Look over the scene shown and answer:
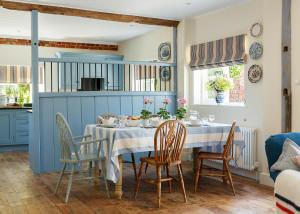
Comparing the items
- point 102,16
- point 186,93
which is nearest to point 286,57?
point 186,93

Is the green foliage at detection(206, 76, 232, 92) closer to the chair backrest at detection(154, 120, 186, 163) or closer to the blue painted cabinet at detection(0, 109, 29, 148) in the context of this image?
the chair backrest at detection(154, 120, 186, 163)

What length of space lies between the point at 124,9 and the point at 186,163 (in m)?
2.76

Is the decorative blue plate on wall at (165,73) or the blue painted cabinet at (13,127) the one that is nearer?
the decorative blue plate on wall at (165,73)

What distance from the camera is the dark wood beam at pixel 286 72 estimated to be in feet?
13.6

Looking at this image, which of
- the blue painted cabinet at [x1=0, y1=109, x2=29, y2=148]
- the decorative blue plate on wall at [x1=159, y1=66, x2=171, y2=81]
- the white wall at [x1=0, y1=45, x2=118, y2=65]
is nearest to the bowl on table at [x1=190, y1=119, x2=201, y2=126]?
the decorative blue plate on wall at [x1=159, y1=66, x2=171, y2=81]

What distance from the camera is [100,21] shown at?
6723 mm

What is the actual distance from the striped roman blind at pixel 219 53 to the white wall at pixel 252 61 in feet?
0.35

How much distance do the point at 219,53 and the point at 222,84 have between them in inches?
19.3

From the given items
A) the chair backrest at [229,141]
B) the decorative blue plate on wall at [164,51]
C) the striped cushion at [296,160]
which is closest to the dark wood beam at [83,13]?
the decorative blue plate on wall at [164,51]

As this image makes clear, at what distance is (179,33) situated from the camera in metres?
6.38

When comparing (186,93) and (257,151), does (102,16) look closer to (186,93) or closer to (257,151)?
(186,93)

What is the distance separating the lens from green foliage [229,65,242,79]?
17.7 feet

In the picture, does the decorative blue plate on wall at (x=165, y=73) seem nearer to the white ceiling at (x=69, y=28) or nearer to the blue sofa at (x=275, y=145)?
the white ceiling at (x=69, y=28)

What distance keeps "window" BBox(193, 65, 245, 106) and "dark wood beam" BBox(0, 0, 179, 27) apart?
112 cm
